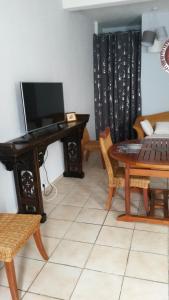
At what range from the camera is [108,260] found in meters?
1.96

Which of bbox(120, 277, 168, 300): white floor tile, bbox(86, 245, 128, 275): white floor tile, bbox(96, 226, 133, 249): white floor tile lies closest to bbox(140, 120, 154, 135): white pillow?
bbox(96, 226, 133, 249): white floor tile

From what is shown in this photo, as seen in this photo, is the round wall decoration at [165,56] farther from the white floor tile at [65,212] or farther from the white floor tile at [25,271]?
the white floor tile at [25,271]

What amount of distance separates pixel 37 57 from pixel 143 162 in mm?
1757

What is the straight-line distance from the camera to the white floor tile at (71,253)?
1966 millimetres

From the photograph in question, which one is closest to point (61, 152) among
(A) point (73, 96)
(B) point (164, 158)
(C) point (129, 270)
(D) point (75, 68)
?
(A) point (73, 96)

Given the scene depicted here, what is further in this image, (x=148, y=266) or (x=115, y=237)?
(x=115, y=237)

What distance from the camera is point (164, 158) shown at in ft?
7.23

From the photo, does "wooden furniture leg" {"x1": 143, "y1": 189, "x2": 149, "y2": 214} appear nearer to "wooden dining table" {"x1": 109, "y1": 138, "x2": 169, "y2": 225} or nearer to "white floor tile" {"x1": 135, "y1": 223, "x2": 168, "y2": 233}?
"wooden dining table" {"x1": 109, "y1": 138, "x2": 169, "y2": 225}

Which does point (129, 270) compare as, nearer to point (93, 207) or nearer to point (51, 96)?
point (93, 207)

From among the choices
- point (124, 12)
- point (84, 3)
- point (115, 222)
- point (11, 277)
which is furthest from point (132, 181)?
Result: point (124, 12)

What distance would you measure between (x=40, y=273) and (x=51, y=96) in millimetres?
1907

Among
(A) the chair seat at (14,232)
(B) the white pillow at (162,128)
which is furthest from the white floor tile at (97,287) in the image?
(B) the white pillow at (162,128)

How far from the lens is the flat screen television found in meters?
2.48

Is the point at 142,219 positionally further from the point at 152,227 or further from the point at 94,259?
the point at 94,259
